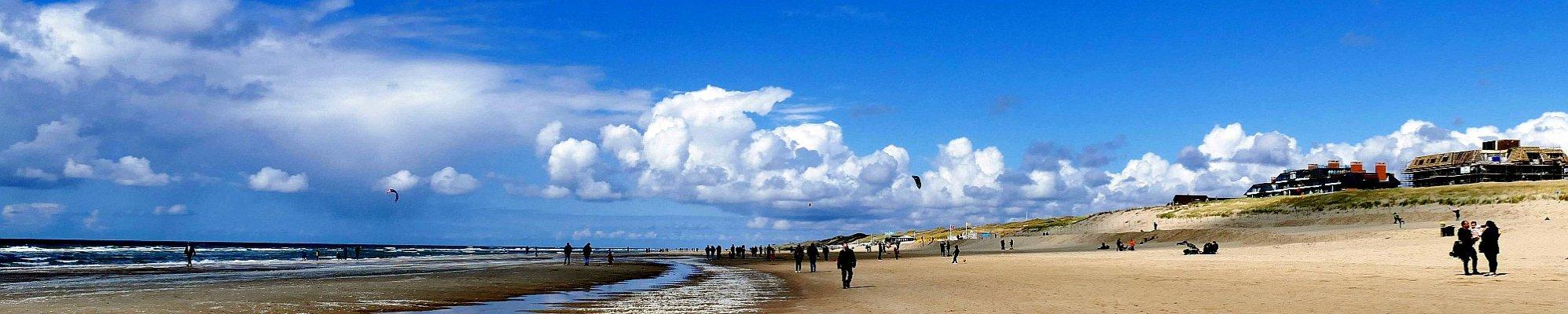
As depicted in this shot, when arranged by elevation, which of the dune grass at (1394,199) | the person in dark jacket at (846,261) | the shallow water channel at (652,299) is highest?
the dune grass at (1394,199)

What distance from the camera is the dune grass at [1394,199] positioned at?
81938mm

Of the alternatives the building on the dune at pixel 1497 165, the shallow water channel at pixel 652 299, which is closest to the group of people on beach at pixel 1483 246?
the shallow water channel at pixel 652 299

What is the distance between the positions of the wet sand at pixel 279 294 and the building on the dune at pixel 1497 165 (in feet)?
439

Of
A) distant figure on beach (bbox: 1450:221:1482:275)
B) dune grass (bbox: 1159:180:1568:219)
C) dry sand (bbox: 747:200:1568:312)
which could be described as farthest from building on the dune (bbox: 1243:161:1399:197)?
distant figure on beach (bbox: 1450:221:1482:275)

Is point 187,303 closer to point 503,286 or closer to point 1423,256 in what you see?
point 503,286

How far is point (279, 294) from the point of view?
28.3 meters

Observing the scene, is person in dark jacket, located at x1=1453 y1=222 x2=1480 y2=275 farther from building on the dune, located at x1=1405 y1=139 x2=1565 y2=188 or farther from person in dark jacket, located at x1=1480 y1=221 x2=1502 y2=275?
building on the dune, located at x1=1405 y1=139 x2=1565 y2=188

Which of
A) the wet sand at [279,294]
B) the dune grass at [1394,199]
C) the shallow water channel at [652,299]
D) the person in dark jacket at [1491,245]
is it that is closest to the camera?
the wet sand at [279,294]

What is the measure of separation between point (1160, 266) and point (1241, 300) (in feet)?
67.8

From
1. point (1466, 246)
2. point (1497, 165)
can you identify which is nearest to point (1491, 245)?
point (1466, 246)

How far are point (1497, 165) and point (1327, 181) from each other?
25871 mm

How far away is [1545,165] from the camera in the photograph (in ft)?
436

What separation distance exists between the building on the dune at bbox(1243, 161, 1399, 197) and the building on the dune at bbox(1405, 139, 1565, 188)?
6.64m

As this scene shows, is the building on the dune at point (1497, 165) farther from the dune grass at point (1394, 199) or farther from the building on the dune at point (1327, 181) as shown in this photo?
the dune grass at point (1394, 199)
